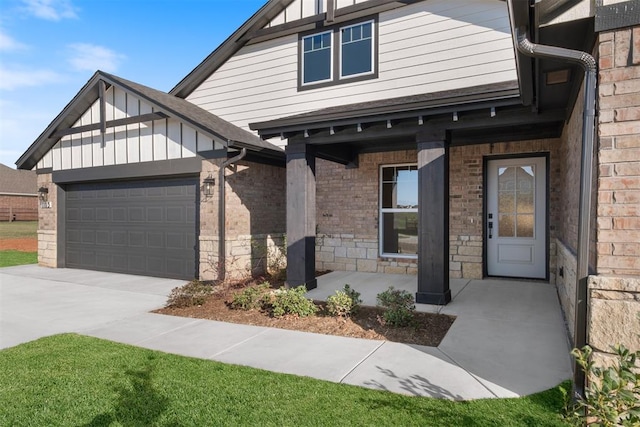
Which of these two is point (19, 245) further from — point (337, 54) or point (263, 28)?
point (337, 54)

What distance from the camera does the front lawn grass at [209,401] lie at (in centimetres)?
284

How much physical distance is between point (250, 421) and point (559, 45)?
13.3 ft

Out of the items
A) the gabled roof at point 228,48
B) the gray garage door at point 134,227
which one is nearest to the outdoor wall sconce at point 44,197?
the gray garage door at point 134,227

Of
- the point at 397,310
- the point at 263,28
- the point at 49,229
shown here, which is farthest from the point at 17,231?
the point at 397,310

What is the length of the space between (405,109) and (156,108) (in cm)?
599

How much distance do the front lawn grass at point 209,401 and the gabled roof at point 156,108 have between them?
5.23 metres

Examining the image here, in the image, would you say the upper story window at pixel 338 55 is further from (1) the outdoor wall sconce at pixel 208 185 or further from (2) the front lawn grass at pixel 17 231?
(2) the front lawn grass at pixel 17 231

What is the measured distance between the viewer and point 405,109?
19.1ft

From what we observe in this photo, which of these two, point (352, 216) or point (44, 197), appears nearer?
point (352, 216)

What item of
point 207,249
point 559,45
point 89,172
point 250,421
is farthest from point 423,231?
point 89,172

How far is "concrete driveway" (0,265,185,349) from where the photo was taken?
5.38 metres

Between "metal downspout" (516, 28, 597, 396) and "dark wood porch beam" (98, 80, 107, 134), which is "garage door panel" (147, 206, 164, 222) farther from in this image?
"metal downspout" (516, 28, 597, 396)

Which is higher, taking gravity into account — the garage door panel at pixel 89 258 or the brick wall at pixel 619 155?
the brick wall at pixel 619 155

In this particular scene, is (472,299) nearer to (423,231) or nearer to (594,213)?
(423,231)
